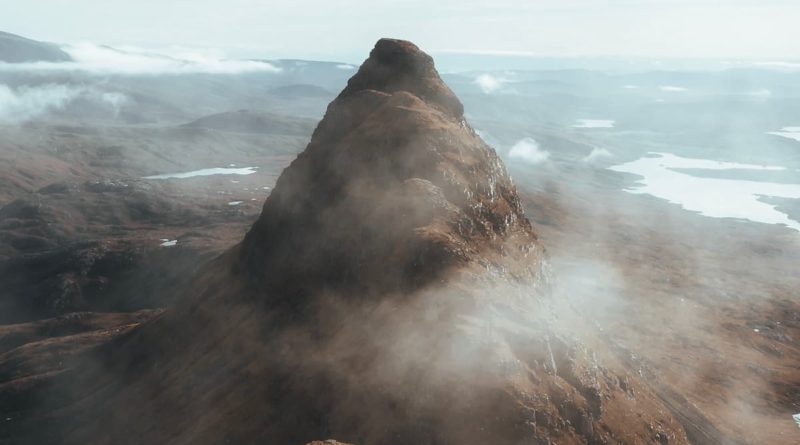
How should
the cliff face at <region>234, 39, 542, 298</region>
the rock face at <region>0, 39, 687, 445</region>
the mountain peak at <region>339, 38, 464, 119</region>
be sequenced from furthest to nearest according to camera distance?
the mountain peak at <region>339, 38, 464, 119</region>, the cliff face at <region>234, 39, 542, 298</region>, the rock face at <region>0, 39, 687, 445</region>

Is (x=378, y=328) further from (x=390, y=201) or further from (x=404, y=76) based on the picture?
(x=404, y=76)

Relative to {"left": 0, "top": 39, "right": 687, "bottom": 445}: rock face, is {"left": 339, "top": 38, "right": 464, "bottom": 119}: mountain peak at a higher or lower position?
higher

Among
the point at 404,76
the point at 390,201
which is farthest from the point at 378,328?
the point at 404,76

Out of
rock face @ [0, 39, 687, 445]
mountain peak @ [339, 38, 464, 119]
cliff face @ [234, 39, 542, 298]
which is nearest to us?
rock face @ [0, 39, 687, 445]

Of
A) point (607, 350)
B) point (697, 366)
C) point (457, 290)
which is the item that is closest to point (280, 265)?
point (457, 290)

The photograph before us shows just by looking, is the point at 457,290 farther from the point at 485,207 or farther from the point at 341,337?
the point at 485,207

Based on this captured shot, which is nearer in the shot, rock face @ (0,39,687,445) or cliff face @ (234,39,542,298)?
rock face @ (0,39,687,445)
